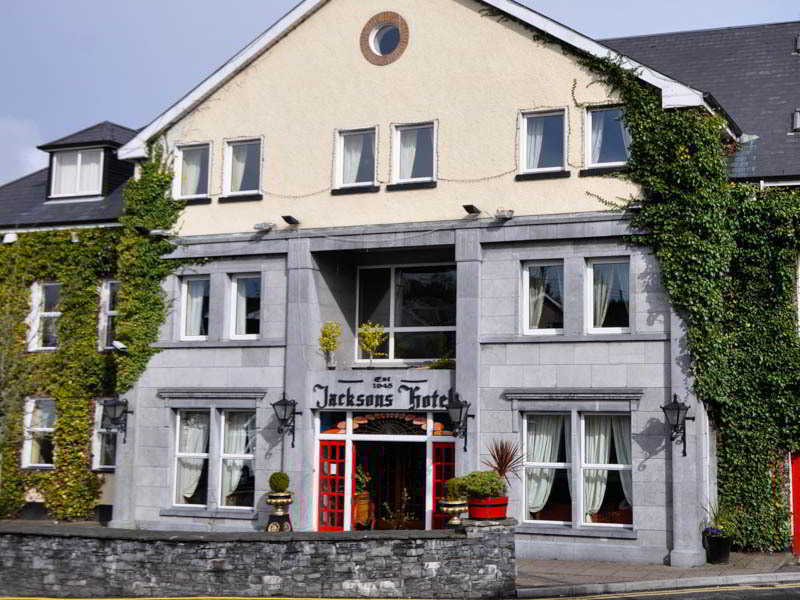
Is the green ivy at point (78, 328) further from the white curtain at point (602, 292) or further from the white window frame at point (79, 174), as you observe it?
the white curtain at point (602, 292)

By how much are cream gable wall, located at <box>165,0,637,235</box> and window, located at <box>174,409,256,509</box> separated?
421 centimetres

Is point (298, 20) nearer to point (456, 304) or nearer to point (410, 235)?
point (410, 235)

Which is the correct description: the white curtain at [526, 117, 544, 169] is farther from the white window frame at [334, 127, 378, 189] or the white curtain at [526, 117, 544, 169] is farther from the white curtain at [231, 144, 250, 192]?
the white curtain at [231, 144, 250, 192]

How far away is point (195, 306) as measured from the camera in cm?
2531

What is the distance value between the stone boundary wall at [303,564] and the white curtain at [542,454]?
5.01 meters

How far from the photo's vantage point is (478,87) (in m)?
22.8

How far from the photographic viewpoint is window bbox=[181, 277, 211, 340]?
2516 cm

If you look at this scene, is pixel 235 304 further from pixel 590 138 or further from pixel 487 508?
pixel 487 508

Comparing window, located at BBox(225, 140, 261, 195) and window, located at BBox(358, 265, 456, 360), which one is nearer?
window, located at BBox(358, 265, 456, 360)

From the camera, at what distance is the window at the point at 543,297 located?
22125 millimetres

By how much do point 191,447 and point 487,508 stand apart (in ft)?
32.5

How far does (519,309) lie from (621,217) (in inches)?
107

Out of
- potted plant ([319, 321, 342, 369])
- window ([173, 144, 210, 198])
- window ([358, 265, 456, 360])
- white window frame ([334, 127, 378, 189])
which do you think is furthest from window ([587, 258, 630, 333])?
window ([173, 144, 210, 198])

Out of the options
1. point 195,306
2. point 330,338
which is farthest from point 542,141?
point 195,306
